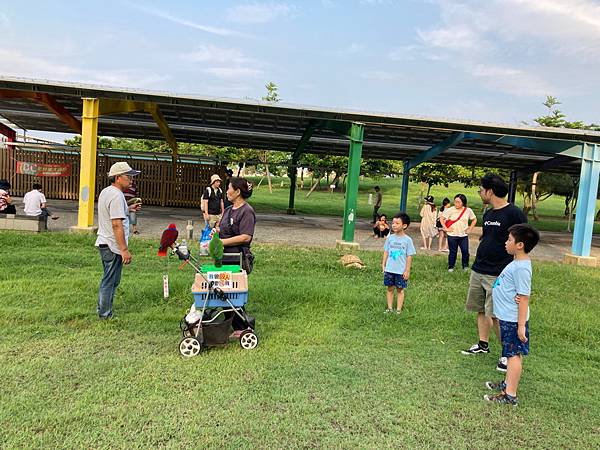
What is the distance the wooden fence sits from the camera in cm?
1930

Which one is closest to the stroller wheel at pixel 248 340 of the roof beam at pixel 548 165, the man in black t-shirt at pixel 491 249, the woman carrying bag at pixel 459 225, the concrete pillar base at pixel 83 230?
the man in black t-shirt at pixel 491 249

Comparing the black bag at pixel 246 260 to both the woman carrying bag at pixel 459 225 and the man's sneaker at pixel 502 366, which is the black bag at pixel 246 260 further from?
the woman carrying bag at pixel 459 225

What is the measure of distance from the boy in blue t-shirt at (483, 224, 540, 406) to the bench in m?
9.29

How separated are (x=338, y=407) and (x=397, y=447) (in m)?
0.55

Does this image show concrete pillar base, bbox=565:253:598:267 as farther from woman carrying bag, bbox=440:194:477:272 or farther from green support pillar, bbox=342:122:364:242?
green support pillar, bbox=342:122:364:242

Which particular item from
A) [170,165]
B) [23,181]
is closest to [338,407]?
[170,165]

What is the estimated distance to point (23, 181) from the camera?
63.7 feet

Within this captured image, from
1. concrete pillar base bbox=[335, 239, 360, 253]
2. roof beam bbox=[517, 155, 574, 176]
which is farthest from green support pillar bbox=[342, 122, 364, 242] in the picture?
roof beam bbox=[517, 155, 574, 176]

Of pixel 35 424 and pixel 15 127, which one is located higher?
pixel 15 127

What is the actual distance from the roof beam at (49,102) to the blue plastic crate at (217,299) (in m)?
9.57

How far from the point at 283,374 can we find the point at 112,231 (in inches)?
91.9

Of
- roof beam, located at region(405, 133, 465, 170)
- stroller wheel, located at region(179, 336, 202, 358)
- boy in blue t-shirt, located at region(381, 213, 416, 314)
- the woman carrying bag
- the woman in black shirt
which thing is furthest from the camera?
roof beam, located at region(405, 133, 465, 170)

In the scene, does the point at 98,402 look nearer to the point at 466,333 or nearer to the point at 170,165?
the point at 466,333

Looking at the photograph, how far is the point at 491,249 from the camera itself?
4289 millimetres
